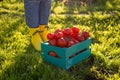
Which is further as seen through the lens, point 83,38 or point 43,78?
point 83,38

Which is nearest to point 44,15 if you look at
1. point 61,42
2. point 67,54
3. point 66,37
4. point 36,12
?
point 36,12

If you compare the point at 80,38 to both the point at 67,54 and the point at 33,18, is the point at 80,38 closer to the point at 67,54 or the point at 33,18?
the point at 67,54

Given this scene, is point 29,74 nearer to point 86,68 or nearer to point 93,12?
point 86,68

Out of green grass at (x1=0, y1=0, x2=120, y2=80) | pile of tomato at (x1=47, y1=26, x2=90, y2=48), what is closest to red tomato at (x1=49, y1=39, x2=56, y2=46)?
pile of tomato at (x1=47, y1=26, x2=90, y2=48)

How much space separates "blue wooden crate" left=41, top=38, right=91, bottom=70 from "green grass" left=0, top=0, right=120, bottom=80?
70 millimetres

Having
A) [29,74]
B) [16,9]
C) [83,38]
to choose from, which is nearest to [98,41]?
[83,38]

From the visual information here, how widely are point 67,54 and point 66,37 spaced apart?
32cm

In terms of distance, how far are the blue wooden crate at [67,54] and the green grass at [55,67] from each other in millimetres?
70


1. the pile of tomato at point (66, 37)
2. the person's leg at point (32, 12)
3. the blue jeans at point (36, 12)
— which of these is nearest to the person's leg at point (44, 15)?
the blue jeans at point (36, 12)

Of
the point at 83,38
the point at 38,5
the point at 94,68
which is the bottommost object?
the point at 94,68

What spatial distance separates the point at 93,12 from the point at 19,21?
5.93 ft

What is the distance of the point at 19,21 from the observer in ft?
19.4

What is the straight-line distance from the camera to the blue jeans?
4466mm

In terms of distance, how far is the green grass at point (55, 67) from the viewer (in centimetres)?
386
